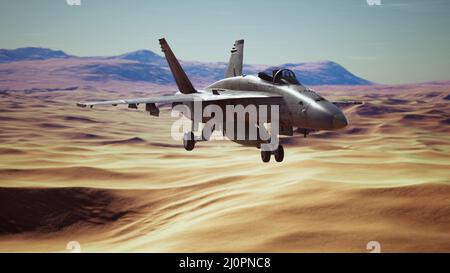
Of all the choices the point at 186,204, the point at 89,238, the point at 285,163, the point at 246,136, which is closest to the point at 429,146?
the point at 285,163

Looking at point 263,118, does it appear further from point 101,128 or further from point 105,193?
point 101,128

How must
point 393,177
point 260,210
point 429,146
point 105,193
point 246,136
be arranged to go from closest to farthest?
point 246,136 < point 260,210 < point 393,177 < point 105,193 < point 429,146

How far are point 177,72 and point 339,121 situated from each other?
1434 centimetres

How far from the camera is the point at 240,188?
43.7 metres

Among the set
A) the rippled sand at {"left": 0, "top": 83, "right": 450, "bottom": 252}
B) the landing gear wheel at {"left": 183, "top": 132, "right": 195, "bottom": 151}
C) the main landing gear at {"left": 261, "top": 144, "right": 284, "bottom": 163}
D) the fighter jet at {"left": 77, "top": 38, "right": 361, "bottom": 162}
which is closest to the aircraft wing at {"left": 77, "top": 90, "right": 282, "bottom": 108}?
the fighter jet at {"left": 77, "top": 38, "right": 361, "bottom": 162}

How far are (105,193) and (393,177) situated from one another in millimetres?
32051

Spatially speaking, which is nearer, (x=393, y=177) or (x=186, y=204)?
(x=393, y=177)

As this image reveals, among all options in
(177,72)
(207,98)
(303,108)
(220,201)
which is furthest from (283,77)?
(220,201)

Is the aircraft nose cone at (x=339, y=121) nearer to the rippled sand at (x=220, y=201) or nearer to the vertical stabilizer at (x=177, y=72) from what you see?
the rippled sand at (x=220, y=201)

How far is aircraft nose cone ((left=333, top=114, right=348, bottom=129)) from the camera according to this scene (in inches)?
656

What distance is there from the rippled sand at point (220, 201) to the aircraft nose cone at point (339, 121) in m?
8.88

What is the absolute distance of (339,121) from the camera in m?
16.7

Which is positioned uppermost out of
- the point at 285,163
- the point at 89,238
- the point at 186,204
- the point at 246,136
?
the point at 246,136

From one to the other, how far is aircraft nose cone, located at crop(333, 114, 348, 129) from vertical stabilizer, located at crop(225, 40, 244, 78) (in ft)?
40.0
